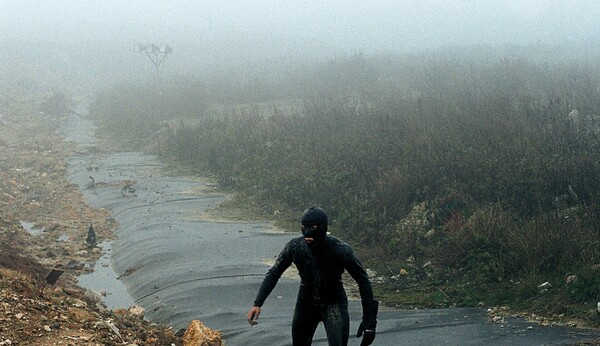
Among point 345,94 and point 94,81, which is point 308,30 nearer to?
point 94,81

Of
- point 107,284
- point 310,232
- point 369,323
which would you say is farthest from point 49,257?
point 369,323

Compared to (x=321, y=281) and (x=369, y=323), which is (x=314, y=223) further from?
(x=369, y=323)

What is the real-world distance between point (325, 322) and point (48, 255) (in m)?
9.18

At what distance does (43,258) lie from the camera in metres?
13.6

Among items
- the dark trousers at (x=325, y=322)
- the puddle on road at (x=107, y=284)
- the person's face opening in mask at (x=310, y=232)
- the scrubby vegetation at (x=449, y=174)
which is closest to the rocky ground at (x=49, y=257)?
the puddle on road at (x=107, y=284)

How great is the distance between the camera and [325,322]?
598 centimetres

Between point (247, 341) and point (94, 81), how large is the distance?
5087 cm

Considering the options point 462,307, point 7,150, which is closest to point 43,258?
point 462,307

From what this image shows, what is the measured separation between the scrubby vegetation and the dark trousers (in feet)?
13.9

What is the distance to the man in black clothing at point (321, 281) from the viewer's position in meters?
5.77

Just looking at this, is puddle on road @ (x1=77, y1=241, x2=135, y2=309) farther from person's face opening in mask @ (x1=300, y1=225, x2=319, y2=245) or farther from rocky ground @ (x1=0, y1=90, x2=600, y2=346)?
person's face opening in mask @ (x1=300, y1=225, x2=319, y2=245)

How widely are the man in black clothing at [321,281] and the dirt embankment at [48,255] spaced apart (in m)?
2.69

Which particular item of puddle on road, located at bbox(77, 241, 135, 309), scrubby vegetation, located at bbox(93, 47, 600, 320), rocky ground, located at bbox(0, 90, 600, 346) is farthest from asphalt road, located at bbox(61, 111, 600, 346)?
scrubby vegetation, located at bbox(93, 47, 600, 320)

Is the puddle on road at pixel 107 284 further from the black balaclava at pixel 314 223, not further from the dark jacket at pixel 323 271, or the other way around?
the black balaclava at pixel 314 223
